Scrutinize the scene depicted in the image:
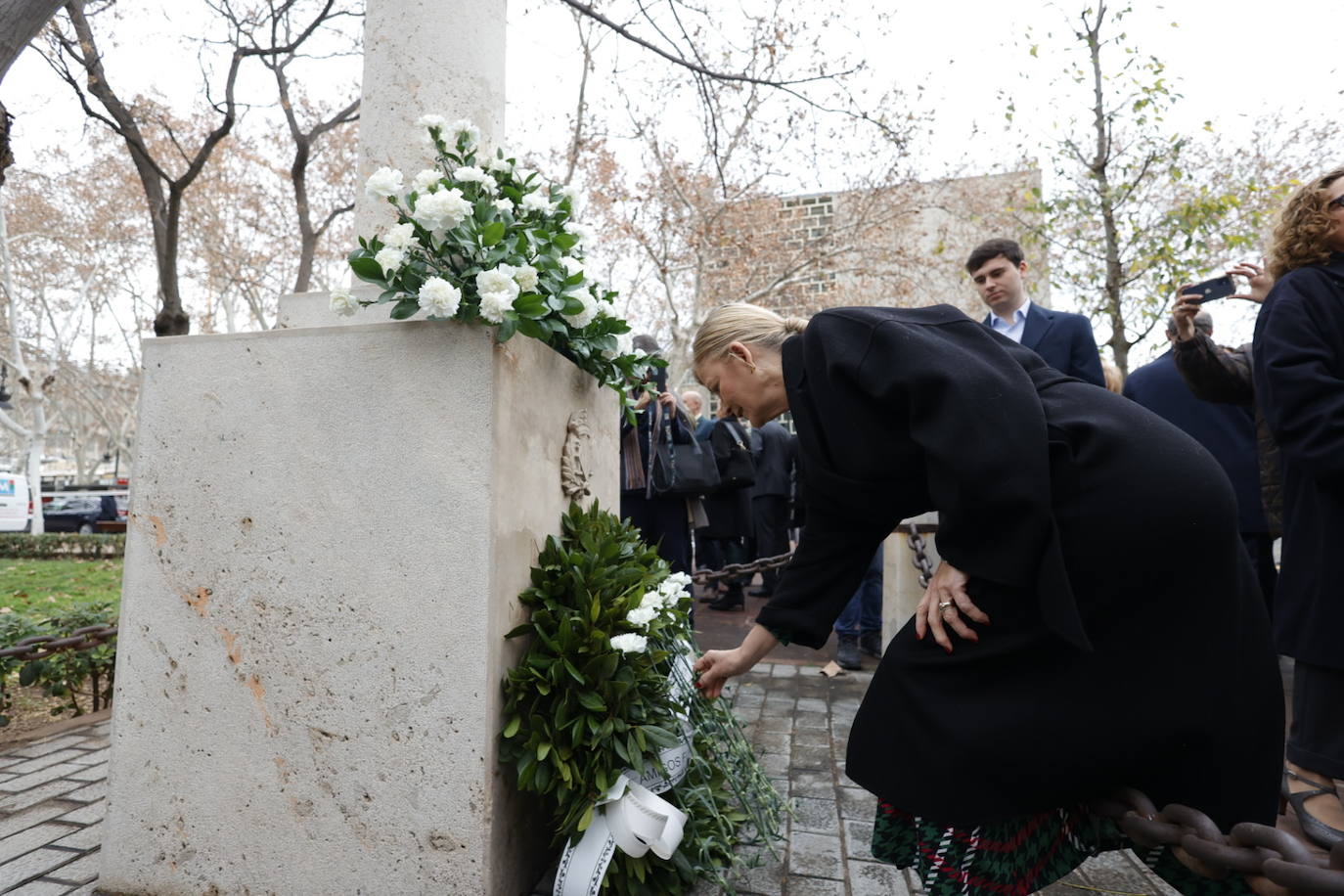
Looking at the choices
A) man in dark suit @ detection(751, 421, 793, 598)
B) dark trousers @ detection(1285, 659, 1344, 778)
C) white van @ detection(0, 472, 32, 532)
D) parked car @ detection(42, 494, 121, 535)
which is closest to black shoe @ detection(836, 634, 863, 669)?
man in dark suit @ detection(751, 421, 793, 598)

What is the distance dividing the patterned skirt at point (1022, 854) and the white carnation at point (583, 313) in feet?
5.79

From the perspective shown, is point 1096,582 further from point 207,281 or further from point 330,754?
point 207,281

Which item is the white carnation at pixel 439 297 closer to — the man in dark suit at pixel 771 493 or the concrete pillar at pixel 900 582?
the concrete pillar at pixel 900 582

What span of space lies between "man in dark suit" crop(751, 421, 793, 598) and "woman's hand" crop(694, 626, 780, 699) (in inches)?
216

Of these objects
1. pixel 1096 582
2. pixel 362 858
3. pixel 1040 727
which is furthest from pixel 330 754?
pixel 1096 582

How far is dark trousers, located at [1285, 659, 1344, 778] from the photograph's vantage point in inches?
94.3

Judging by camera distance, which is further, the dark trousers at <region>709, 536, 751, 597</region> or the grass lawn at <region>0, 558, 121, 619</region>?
the grass lawn at <region>0, 558, 121, 619</region>

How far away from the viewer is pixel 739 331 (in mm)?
2279

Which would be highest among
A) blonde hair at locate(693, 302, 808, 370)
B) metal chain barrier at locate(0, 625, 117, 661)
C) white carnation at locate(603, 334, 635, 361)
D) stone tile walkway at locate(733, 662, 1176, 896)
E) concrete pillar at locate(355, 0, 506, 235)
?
concrete pillar at locate(355, 0, 506, 235)

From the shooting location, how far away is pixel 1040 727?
1558 millimetres

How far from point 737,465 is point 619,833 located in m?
5.05

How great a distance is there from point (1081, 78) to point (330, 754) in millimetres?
11170

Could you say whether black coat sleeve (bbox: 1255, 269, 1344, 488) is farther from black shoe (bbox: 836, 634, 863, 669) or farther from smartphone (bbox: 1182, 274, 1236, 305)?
black shoe (bbox: 836, 634, 863, 669)

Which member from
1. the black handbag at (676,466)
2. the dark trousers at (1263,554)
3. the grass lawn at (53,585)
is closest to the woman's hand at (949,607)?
the dark trousers at (1263,554)
